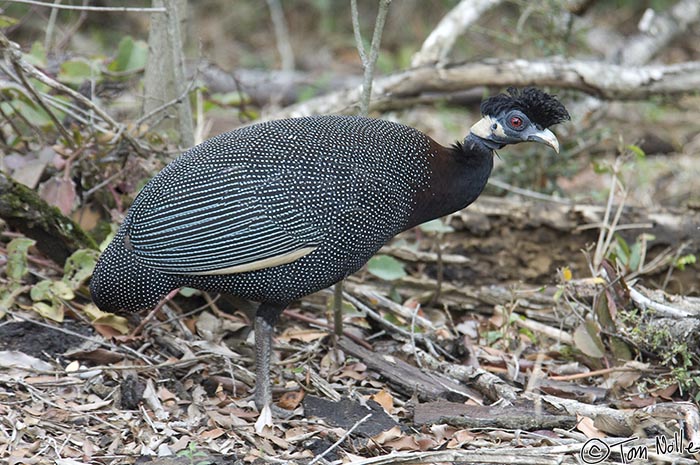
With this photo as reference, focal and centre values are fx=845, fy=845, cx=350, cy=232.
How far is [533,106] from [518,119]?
10 centimetres

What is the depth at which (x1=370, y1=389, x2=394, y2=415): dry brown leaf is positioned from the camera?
3773 mm

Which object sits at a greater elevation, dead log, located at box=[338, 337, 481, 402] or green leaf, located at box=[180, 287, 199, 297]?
green leaf, located at box=[180, 287, 199, 297]

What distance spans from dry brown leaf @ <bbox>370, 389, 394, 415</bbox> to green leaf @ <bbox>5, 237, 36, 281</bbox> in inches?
69.7

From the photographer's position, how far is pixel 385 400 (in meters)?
3.82

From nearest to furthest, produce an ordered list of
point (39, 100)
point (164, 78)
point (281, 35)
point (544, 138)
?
point (544, 138), point (39, 100), point (164, 78), point (281, 35)

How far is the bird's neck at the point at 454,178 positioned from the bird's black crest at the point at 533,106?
0.17 metres

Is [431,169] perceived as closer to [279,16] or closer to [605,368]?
[605,368]

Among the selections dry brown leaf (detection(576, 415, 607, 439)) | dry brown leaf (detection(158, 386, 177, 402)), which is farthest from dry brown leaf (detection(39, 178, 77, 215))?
dry brown leaf (detection(576, 415, 607, 439))

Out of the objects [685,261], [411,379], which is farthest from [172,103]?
[685,261]

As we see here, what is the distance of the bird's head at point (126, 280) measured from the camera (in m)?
3.55

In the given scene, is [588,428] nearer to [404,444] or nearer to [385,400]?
[404,444]

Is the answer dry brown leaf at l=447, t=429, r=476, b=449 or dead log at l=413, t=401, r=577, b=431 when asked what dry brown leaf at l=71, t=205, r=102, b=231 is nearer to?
dead log at l=413, t=401, r=577, b=431

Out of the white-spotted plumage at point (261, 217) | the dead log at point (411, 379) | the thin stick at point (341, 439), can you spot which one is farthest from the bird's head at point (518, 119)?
the thin stick at point (341, 439)

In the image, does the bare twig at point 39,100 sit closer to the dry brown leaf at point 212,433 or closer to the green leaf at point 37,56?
the green leaf at point 37,56
